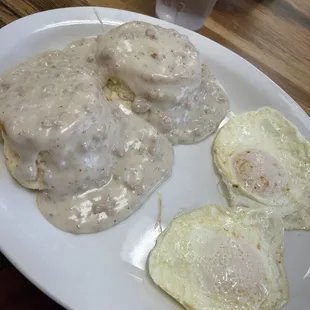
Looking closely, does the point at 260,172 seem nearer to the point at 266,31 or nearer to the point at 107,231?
the point at 107,231

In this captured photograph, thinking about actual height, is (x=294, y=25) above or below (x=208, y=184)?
above

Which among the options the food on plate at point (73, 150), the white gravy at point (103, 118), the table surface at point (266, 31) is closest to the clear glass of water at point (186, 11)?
the table surface at point (266, 31)

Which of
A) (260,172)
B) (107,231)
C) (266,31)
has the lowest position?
(107,231)

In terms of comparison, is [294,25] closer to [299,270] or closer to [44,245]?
[299,270]

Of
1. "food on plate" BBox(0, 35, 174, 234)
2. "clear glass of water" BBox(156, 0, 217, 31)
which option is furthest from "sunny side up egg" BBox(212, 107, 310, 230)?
"clear glass of water" BBox(156, 0, 217, 31)

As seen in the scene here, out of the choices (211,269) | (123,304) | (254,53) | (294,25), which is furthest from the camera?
(294,25)

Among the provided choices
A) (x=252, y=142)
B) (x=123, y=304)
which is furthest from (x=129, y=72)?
(x=123, y=304)

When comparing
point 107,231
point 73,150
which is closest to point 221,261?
point 107,231
